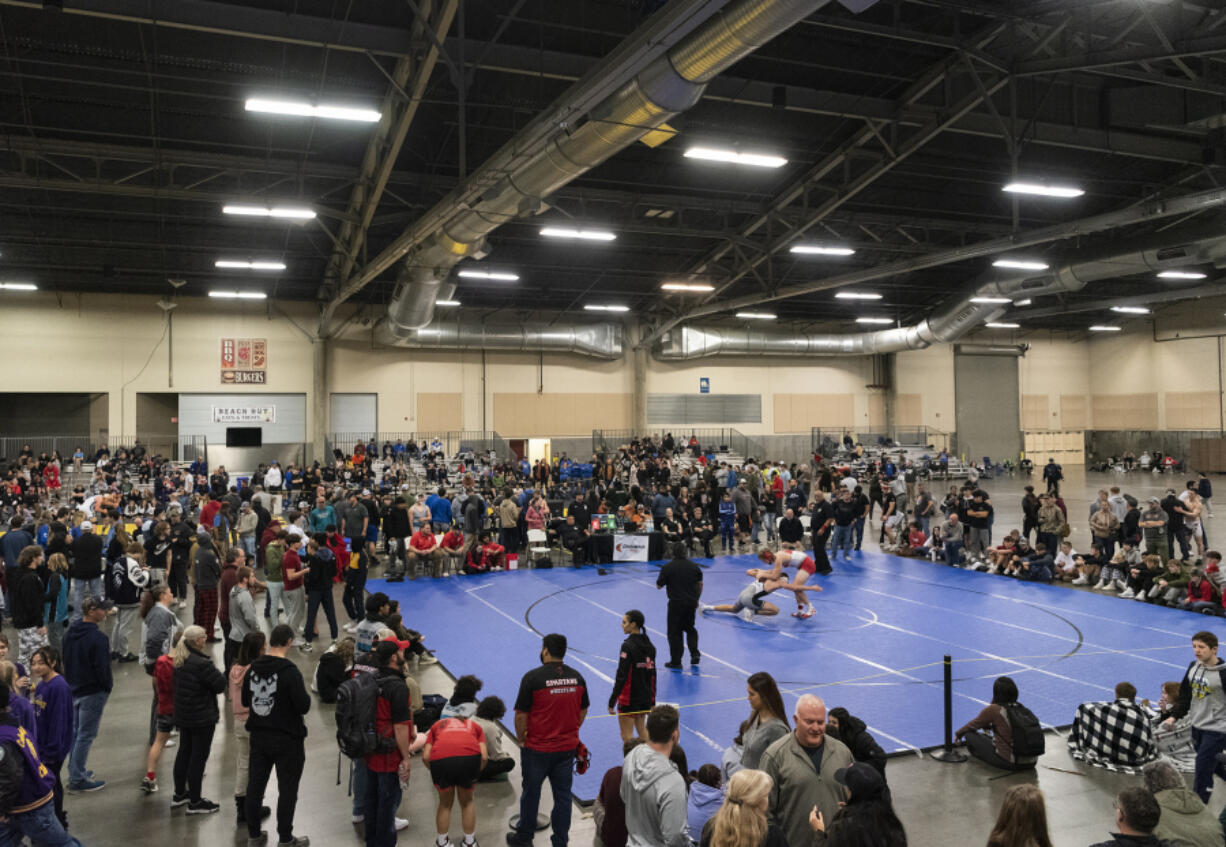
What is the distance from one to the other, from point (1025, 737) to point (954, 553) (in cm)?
1147

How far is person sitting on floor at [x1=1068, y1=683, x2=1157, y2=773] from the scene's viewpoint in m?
7.35

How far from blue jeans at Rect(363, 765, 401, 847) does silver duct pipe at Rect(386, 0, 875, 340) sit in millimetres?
7250

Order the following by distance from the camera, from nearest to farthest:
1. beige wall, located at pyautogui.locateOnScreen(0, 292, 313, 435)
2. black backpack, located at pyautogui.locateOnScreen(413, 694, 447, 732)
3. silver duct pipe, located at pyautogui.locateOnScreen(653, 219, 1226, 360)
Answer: black backpack, located at pyautogui.locateOnScreen(413, 694, 447, 732) → silver duct pipe, located at pyautogui.locateOnScreen(653, 219, 1226, 360) → beige wall, located at pyautogui.locateOnScreen(0, 292, 313, 435)

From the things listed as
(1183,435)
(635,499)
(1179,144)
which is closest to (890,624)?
(635,499)

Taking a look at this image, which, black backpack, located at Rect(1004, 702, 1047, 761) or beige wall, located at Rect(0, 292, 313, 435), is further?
beige wall, located at Rect(0, 292, 313, 435)

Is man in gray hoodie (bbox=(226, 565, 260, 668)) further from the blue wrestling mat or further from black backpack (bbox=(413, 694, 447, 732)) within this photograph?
the blue wrestling mat

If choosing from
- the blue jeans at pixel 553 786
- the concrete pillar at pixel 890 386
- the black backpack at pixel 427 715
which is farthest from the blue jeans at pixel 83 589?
the concrete pillar at pixel 890 386

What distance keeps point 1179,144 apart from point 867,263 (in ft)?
36.9

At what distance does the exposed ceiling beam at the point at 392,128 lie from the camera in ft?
39.3

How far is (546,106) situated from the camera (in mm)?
16000

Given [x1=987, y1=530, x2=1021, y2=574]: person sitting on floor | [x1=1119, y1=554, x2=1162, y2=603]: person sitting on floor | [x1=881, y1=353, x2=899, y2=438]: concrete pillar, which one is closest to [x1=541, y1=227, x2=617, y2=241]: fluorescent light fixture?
[x1=987, y1=530, x2=1021, y2=574]: person sitting on floor

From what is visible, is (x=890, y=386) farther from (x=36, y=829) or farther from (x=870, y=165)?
(x=36, y=829)

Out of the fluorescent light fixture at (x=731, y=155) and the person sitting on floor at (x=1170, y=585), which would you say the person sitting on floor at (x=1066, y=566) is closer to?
the person sitting on floor at (x=1170, y=585)

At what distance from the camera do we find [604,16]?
14227 mm
